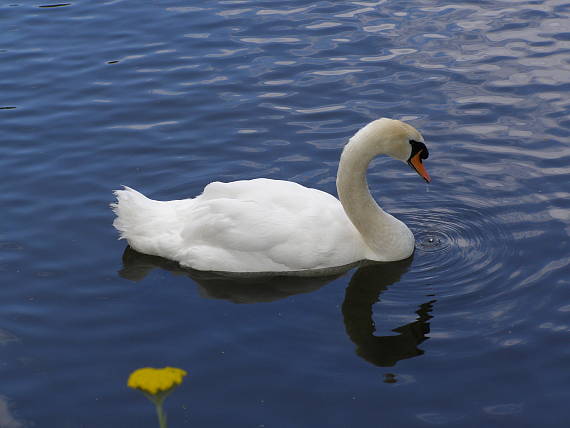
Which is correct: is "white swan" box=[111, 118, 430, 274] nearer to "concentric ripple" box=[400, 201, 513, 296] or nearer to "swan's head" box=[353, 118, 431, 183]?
"swan's head" box=[353, 118, 431, 183]

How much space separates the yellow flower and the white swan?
183 inches

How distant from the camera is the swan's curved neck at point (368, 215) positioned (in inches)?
366

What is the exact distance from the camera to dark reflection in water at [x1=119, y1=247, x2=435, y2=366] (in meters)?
8.10

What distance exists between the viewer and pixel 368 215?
9406 mm

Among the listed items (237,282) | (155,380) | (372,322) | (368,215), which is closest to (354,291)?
(372,322)

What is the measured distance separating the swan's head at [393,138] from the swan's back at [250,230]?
30.7 inches

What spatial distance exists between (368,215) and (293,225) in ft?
2.42

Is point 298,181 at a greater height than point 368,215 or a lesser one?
lesser

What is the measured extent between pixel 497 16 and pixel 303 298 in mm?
7577

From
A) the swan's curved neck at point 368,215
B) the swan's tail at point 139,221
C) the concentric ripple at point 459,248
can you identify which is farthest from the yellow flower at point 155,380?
the swan's tail at point 139,221

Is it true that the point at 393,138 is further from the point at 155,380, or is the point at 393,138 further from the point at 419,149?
the point at 155,380

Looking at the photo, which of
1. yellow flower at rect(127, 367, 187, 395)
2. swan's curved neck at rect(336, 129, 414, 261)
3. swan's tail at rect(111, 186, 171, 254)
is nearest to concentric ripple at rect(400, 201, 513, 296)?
swan's curved neck at rect(336, 129, 414, 261)

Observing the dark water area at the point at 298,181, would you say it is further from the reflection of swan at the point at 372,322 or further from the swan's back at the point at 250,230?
the swan's back at the point at 250,230

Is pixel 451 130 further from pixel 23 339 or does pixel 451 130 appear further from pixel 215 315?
pixel 23 339
